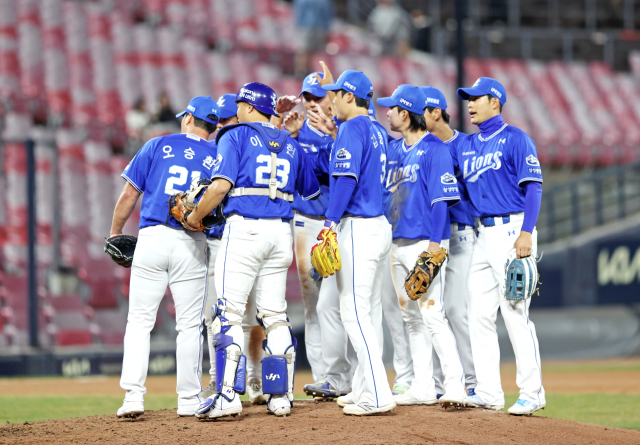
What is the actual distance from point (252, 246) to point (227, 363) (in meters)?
0.74

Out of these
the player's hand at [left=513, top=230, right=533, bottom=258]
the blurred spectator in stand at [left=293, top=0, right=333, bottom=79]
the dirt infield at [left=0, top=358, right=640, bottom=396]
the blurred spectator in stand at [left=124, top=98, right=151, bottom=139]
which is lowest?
the dirt infield at [left=0, top=358, right=640, bottom=396]

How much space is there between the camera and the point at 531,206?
17.5ft

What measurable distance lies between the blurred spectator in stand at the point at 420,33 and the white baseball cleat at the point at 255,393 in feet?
45.6

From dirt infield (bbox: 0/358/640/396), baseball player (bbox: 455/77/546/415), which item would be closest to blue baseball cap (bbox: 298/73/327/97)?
baseball player (bbox: 455/77/546/415)

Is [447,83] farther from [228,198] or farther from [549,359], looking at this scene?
[228,198]

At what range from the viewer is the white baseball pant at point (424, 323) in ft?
17.9

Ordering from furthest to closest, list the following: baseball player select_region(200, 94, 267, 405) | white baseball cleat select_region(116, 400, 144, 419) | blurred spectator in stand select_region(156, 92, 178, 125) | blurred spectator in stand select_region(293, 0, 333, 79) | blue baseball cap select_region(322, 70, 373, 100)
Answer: blurred spectator in stand select_region(293, 0, 333, 79) → blurred spectator in stand select_region(156, 92, 178, 125) → baseball player select_region(200, 94, 267, 405) → blue baseball cap select_region(322, 70, 373, 100) → white baseball cleat select_region(116, 400, 144, 419)

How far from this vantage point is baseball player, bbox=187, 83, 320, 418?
503 cm

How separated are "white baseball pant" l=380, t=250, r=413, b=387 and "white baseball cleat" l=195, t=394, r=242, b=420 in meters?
1.45

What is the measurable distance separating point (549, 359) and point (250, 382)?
7304mm

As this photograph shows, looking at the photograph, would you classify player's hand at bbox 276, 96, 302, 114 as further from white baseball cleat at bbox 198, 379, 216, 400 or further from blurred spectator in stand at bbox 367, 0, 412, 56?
blurred spectator in stand at bbox 367, 0, 412, 56

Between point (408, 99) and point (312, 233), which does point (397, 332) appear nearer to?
point (312, 233)

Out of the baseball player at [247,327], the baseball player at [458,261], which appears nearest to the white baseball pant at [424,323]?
the baseball player at [458,261]

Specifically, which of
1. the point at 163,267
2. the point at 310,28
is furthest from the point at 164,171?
the point at 310,28
